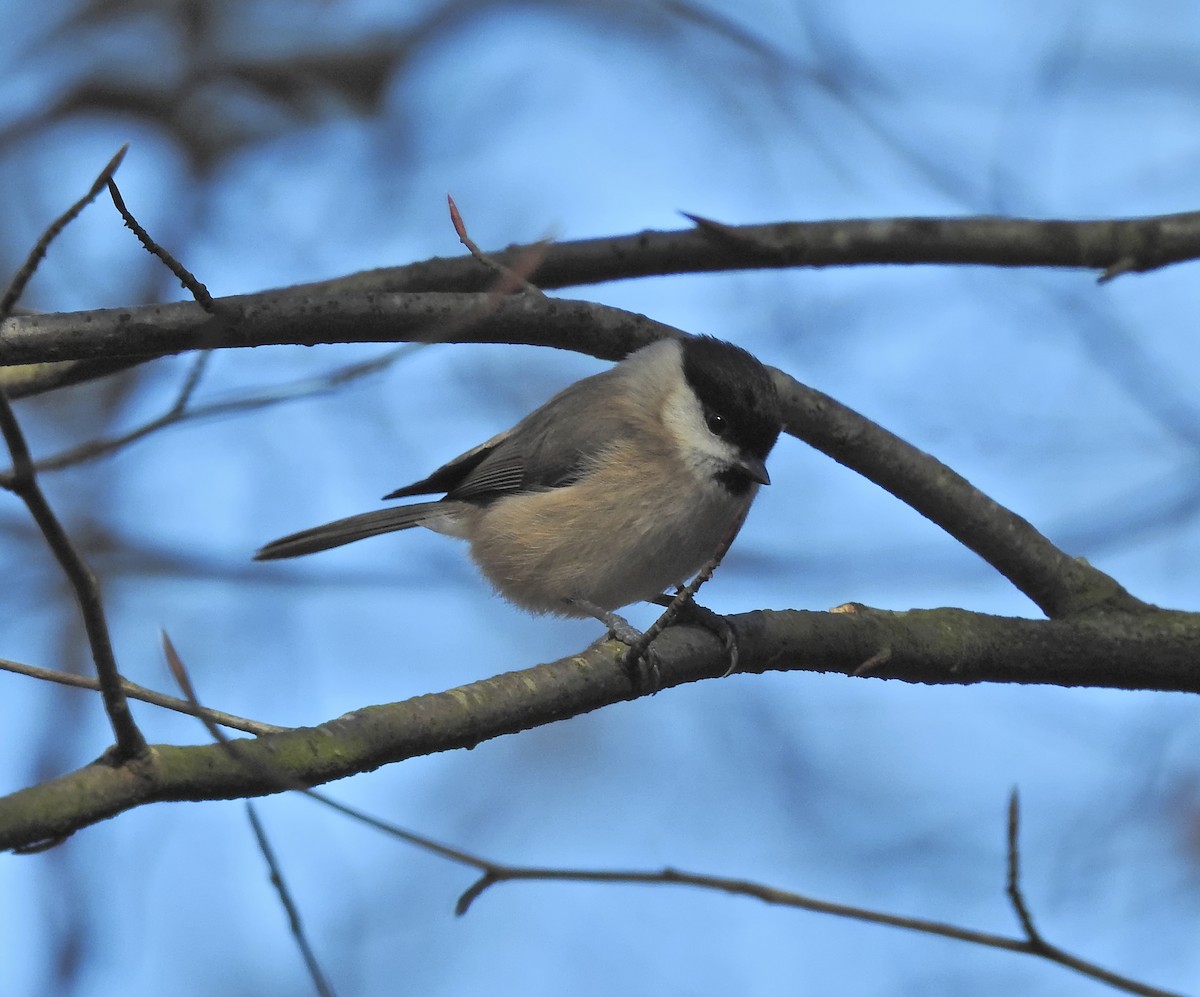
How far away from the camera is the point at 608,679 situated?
317 centimetres

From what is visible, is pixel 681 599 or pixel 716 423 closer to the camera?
pixel 681 599

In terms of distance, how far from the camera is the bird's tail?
5.36 m

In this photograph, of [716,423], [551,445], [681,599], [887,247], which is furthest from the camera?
[551,445]

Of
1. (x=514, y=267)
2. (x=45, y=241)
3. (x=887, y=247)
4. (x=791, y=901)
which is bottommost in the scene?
(x=791, y=901)

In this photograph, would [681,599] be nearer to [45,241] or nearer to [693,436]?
[45,241]

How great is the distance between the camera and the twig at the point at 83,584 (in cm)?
196

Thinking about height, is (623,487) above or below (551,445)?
below

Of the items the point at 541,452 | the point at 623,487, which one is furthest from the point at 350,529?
the point at 623,487

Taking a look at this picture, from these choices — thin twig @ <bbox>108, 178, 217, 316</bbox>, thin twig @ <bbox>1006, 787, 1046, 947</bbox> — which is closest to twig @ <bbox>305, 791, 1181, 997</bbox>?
thin twig @ <bbox>1006, 787, 1046, 947</bbox>

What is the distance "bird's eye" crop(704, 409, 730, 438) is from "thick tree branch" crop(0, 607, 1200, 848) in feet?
4.18

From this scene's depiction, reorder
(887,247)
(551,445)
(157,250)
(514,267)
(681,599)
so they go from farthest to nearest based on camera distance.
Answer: (551,445)
(887,247)
(514,267)
(157,250)
(681,599)

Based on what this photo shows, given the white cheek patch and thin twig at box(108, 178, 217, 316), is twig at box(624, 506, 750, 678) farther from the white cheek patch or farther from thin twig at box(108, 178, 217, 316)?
the white cheek patch

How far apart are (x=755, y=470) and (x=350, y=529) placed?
1.84 metres

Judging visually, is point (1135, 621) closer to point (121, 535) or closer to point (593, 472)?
point (593, 472)
